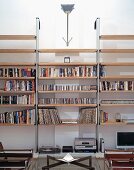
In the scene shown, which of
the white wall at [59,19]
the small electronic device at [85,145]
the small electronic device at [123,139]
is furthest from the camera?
the white wall at [59,19]

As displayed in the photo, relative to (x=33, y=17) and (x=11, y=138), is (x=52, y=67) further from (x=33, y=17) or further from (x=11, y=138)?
(x=11, y=138)

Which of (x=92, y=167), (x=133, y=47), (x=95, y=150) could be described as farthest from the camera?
(x=133, y=47)

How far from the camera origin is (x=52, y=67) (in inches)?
226

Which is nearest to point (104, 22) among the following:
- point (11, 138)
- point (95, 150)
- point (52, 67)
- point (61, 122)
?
point (52, 67)

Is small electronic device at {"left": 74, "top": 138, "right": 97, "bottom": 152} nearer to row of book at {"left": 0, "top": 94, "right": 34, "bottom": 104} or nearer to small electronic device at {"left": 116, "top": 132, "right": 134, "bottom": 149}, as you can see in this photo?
small electronic device at {"left": 116, "top": 132, "right": 134, "bottom": 149}

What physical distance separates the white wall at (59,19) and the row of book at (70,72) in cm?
57

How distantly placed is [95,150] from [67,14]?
2748 mm

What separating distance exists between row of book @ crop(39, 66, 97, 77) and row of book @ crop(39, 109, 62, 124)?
2.30 feet

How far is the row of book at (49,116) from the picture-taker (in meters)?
5.57

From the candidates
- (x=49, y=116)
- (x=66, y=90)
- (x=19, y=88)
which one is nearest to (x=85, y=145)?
(x=49, y=116)

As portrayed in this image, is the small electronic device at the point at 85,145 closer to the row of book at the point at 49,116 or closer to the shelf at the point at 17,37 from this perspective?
the row of book at the point at 49,116

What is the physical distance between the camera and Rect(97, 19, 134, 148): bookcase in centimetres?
559

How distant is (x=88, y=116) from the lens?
5.59 metres

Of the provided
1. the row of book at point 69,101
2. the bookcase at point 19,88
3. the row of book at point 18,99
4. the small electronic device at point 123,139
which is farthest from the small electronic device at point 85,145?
the row of book at point 18,99
